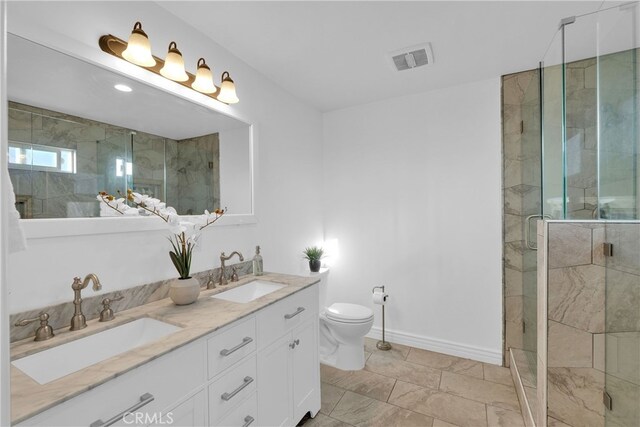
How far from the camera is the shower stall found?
150 cm

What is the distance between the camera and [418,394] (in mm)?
2090

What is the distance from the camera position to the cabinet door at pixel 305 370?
1679mm

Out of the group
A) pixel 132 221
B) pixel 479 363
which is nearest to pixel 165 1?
pixel 132 221

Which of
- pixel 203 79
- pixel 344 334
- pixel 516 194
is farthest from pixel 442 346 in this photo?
pixel 203 79

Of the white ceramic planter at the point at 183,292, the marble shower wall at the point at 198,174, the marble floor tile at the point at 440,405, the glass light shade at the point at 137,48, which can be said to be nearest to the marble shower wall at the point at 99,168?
the marble shower wall at the point at 198,174

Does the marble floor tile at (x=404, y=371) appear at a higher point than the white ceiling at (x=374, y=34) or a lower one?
lower

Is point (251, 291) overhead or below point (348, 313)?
overhead

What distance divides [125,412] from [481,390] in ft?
7.57

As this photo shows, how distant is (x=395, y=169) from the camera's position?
288 cm

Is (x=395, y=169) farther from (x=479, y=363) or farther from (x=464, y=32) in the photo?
(x=479, y=363)

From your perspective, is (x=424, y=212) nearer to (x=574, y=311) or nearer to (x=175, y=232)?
(x=574, y=311)

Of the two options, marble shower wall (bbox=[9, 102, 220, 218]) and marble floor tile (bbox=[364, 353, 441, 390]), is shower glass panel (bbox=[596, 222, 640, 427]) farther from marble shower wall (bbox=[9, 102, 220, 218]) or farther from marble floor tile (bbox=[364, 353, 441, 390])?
marble shower wall (bbox=[9, 102, 220, 218])

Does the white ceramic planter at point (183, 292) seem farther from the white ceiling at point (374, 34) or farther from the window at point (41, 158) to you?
the white ceiling at point (374, 34)

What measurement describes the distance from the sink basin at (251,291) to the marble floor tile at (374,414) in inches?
36.7
